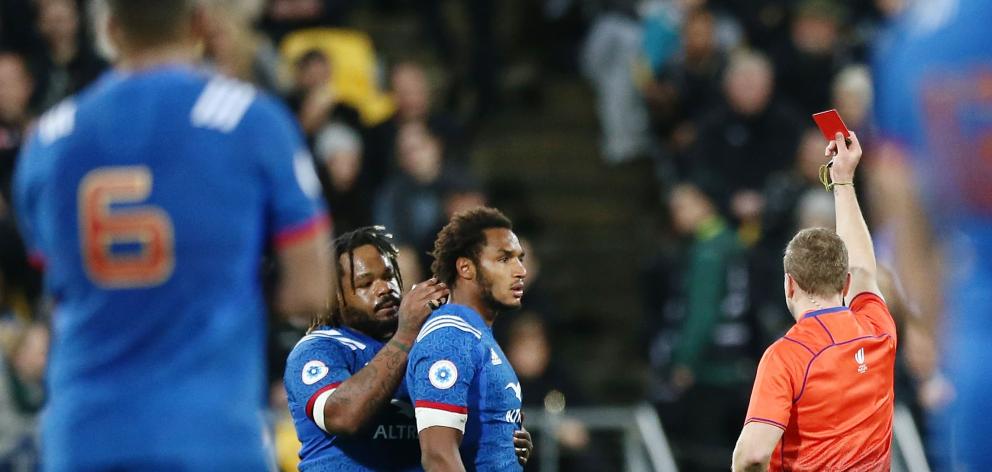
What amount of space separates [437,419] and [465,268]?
730mm

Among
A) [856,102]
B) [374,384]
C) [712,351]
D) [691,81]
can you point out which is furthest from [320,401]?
[691,81]

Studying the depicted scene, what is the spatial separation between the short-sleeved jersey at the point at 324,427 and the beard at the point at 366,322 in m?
0.12

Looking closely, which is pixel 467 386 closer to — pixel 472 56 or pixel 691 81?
pixel 691 81

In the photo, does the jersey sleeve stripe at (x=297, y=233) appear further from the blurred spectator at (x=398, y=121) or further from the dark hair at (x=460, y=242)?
the blurred spectator at (x=398, y=121)

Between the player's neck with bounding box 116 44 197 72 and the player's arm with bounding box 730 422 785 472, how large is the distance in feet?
8.66

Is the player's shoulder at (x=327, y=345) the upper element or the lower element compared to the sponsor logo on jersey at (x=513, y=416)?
upper

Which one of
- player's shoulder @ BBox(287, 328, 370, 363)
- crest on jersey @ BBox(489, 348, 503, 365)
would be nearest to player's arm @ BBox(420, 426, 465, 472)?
crest on jersey @ BBox(489, 348, 503, 365)

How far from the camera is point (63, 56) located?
12352mm

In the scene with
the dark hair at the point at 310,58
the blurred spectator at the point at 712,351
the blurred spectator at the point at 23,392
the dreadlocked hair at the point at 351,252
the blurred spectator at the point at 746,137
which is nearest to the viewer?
the dreadlocked hair at the point at 351,252

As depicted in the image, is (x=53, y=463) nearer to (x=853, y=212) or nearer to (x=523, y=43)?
(x=853, y=212)

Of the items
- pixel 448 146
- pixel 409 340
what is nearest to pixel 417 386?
pixel 409 340

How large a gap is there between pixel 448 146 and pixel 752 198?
108 inches

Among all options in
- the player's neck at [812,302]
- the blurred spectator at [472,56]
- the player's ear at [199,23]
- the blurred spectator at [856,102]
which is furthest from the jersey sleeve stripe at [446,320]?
the blurred spectator at [472,56]

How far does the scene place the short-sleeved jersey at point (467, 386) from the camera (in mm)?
5180
